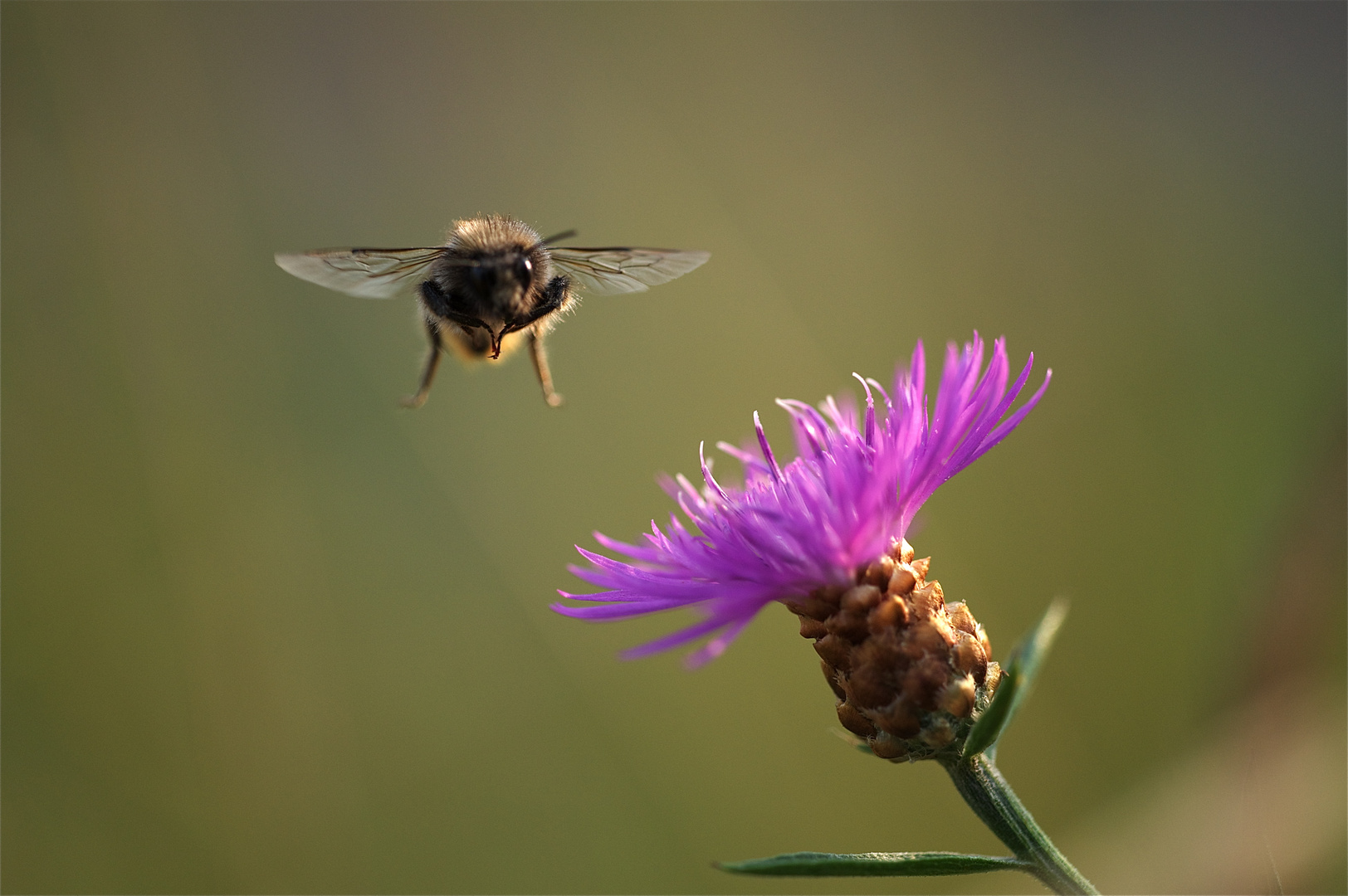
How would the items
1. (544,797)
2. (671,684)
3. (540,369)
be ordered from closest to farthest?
→ (540,369) < (544,797) < (671,684)

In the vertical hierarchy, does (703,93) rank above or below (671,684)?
above

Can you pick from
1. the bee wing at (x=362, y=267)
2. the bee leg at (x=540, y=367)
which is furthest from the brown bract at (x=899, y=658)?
the bee wing at (x=362, y=267)

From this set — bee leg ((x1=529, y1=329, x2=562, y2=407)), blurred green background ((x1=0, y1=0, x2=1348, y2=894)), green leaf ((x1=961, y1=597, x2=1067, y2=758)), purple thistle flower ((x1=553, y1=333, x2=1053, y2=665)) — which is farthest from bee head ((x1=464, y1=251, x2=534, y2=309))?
blurred green background ((x1=0, y1=0, x2=1348, y2=894))

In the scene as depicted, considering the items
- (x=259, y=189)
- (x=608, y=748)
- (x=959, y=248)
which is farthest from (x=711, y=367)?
(x=259, y=189)

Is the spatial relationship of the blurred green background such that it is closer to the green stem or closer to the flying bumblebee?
the green stem

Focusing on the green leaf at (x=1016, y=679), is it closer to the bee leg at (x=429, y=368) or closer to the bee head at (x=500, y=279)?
the bee head at (x=500, y=279)

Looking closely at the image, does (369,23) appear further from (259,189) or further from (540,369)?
(540,369)
